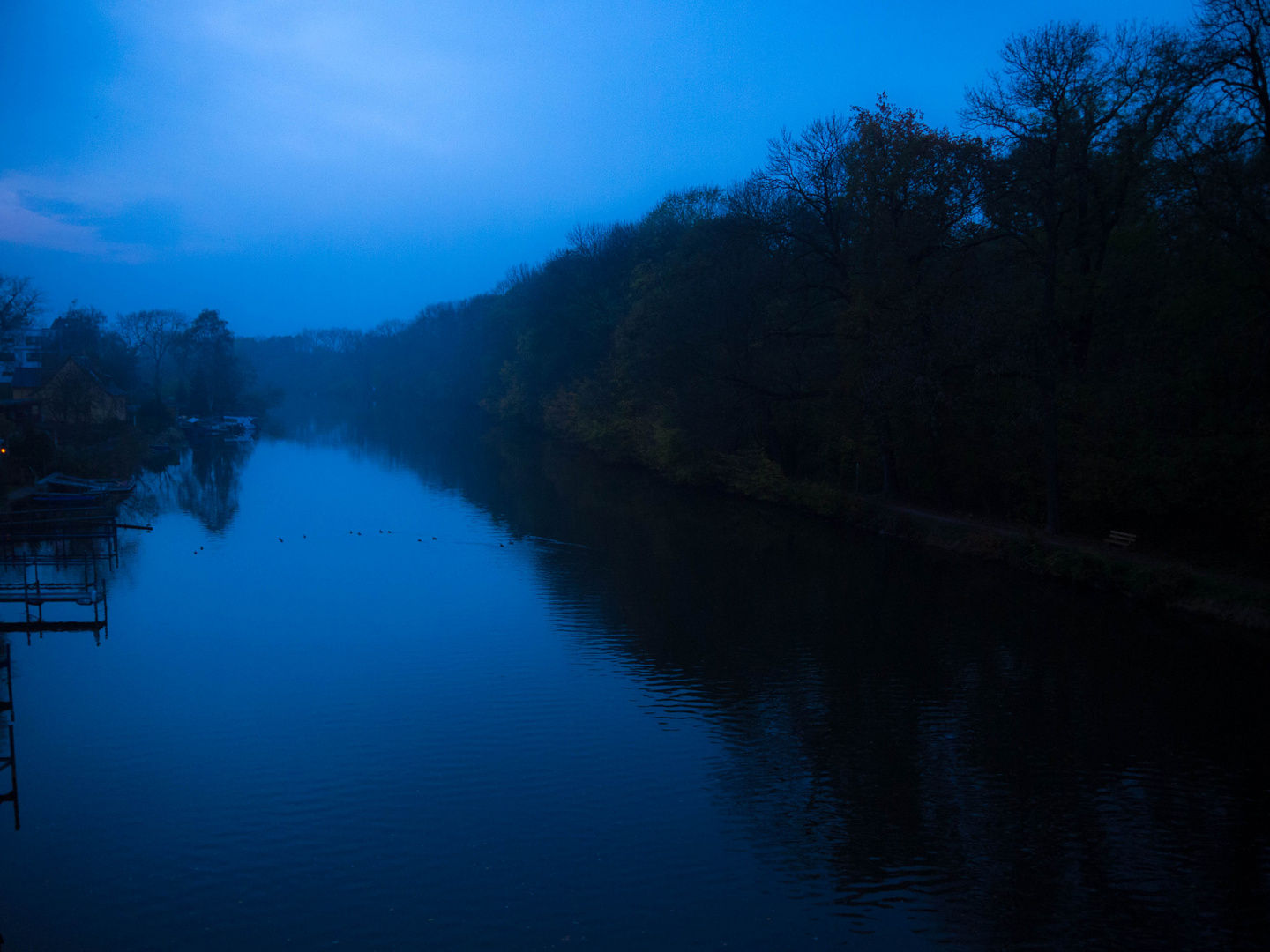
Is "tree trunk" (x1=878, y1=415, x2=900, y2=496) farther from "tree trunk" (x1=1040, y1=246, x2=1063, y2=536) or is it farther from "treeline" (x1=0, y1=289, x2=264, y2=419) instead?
"treeline" (x1=0, y1=289, x2=264, y2=419)

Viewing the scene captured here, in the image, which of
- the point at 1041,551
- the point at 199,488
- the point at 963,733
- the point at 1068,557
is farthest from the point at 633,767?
the point at 199,488

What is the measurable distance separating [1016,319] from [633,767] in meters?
15.9

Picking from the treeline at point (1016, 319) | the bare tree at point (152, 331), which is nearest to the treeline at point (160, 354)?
the bare tree at point (152, 331)

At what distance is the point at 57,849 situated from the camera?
933 cm

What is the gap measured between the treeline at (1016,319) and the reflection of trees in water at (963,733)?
3.35 m

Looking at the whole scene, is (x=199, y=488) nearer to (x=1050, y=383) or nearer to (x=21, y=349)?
(x=1050, y=383)

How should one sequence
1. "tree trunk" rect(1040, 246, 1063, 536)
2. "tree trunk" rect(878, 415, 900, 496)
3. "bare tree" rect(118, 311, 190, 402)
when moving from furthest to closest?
"bare tree" rect(118, 311, 190, 402) → "tree trunk" rect(878, 415, 900, 496) → "tree trunk" rect(1040, 246, 1063, 536)

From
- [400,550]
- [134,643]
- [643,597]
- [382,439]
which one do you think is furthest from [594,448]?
[134,643]

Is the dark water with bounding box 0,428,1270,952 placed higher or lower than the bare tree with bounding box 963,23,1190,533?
lower

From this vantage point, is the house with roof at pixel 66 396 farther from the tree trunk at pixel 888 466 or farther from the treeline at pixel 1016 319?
the tree trunk at pixel 888 466

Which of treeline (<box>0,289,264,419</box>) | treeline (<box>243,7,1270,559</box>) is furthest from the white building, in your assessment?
treeline (<box>243,7,1270,559</box>)

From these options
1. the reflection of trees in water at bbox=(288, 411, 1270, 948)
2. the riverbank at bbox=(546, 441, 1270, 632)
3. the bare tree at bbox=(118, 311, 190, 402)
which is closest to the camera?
the reflection of trees in water at bbox=(288, 411, 1270, 948)

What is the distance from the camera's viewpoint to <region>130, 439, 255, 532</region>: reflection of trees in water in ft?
103

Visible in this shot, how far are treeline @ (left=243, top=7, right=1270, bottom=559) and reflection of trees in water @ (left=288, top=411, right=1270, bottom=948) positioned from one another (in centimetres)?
335
